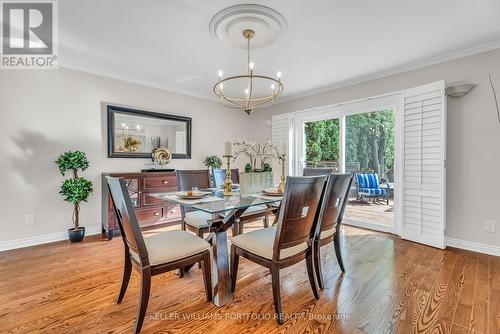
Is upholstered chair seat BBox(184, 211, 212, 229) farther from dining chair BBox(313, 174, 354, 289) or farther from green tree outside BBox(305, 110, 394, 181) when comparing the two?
green tree outside BBox(305, 110, 394, 181)

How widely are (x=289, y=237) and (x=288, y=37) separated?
2.06 m

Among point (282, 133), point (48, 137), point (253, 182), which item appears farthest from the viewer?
point (282, 133)

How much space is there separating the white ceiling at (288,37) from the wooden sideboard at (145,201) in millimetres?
1560

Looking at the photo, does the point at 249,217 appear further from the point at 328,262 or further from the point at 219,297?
the point at 328,262

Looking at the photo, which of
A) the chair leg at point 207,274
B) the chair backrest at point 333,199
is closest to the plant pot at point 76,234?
the chair leg at point 207,274

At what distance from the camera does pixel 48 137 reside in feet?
10.2

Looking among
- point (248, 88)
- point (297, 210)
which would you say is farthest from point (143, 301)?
Result: point (248, 88)

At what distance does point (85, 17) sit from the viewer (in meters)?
2.16

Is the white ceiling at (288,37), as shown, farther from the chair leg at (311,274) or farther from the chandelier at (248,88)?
the chair leg at (311,274)

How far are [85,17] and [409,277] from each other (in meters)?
3.85

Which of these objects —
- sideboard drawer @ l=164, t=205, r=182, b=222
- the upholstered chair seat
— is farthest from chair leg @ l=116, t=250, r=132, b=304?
sideboard drawer @ l=164, t=205, r=182, b=222

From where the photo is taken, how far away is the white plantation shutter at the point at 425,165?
9.45 feet

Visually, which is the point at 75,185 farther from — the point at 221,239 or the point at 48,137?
the point at 221,239

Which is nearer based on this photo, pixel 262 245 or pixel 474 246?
pixel 262 245
